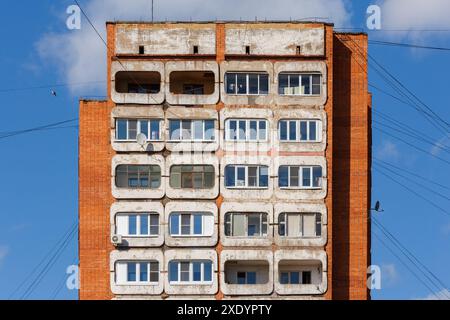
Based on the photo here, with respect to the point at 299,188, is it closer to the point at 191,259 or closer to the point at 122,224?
the point at 191,259

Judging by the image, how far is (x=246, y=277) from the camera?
66625 mm

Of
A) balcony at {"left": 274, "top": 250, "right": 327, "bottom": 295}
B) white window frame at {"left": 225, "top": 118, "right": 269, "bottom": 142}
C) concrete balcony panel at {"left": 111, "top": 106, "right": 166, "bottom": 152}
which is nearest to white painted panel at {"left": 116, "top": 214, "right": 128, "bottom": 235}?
concrete balcony panel at {"left": 111, "top": 106, "right": 166, "bottom": 152}

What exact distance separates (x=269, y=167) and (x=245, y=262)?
657 cm

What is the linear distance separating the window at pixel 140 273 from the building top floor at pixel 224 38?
46.9 ft

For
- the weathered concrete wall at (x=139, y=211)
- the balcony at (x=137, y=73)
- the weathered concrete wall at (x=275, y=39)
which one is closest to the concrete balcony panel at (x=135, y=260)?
the weathered concrete wall at (x=139, y=211)

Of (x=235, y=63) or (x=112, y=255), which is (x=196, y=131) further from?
(x=112, y=255)

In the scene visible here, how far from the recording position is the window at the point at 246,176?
66.0 m

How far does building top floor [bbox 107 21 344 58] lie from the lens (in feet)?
220

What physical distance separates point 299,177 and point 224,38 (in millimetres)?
10762

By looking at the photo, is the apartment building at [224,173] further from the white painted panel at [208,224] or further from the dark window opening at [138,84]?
the dark window opening at [138,84]

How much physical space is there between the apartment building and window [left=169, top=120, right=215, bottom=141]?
0.09 m
